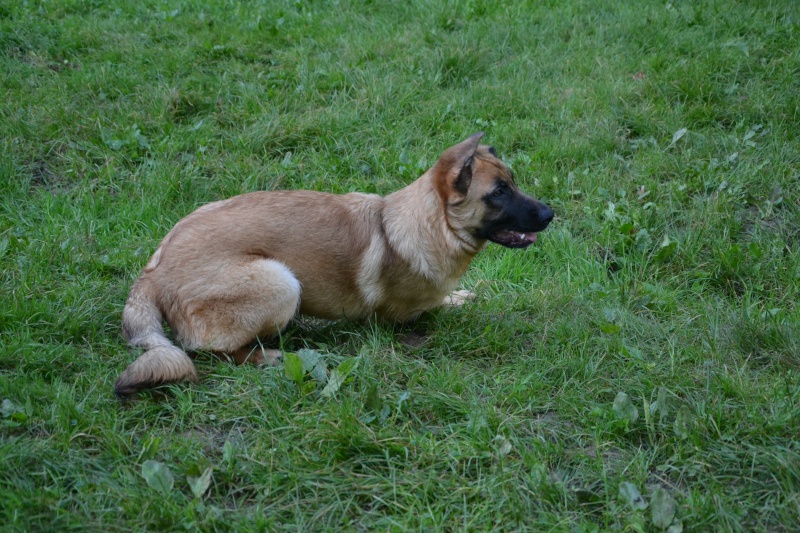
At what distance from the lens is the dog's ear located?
4680 mm

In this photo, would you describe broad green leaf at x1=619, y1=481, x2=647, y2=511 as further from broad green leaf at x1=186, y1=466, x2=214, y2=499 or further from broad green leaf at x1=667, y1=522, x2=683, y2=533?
broad green leaf at x1=186, y1=466, x2=214, y2=499

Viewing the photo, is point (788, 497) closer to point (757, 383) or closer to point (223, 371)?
point (757, 383)

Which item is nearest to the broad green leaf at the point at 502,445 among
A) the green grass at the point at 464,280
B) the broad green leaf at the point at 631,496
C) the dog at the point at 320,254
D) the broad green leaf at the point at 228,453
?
the green grass at the point at 464,280

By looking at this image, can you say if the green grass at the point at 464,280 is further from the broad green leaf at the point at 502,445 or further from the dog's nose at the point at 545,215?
the dog's nose at the point at 545,215

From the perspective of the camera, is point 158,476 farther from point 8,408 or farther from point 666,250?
point 666,250

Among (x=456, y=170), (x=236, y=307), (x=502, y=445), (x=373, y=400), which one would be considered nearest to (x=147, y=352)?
(x=236, y=307)

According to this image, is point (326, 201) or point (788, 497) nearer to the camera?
point (788, 497)

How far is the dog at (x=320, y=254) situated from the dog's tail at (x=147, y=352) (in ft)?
0.04

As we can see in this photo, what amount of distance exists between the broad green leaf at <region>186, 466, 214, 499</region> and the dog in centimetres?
106

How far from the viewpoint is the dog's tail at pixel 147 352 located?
12.5 ft

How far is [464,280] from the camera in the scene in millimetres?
5676

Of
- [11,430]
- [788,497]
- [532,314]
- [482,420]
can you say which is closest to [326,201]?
[532,314]

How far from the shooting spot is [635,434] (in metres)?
3.73

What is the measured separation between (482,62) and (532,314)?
3.98 metres
